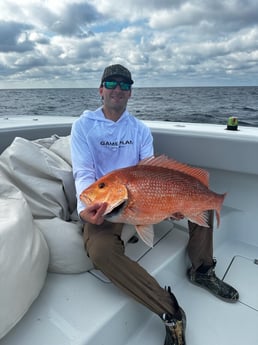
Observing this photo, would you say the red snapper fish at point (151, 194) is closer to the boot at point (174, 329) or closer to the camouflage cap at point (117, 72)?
the boot at point (174, 329)

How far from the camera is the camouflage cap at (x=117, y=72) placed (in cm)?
196

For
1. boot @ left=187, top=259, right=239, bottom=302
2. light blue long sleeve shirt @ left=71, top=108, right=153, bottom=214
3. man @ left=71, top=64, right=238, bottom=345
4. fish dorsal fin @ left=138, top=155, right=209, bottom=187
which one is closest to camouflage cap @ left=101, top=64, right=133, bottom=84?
man @ left=71, top=64, right=238, bottom=345

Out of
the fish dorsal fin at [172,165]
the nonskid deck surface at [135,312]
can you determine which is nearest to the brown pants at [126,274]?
the nonskid deck surface at [135,312]

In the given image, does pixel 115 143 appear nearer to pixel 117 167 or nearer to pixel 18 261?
pixel 117 167

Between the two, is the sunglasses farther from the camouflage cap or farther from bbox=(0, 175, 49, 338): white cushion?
bbox=(0, 175, 49, 338): white cushion

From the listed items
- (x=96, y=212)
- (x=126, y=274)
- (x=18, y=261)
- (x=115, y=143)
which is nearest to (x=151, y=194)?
(x=96, y=212)

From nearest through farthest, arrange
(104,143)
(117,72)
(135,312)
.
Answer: (135,312) → (117,72) → (104,143)

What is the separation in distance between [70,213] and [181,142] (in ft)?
4.39

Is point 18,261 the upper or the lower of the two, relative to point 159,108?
upper

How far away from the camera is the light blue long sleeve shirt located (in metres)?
2.00

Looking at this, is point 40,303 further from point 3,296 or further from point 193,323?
point 193,323

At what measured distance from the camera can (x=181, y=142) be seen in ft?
9.02

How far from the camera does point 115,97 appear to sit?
6.62ft

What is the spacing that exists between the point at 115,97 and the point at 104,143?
358mm
